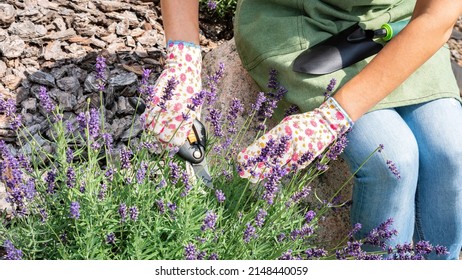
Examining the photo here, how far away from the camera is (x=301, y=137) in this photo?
2.07 meters

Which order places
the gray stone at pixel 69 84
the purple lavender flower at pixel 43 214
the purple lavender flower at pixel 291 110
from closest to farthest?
the purple lavender flower at pixel 43 214
the purple lavender flower at pixel 291 110
the gray stone at pixel 69 84

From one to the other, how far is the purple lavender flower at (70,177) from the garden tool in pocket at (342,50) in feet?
3.14

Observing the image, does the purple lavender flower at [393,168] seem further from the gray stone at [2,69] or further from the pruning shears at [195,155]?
the gray stone at [2,69]

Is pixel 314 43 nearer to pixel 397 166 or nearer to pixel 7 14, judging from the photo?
pixel 397 166

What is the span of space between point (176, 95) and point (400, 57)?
2.47 feet

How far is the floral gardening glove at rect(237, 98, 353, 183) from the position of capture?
2.04m

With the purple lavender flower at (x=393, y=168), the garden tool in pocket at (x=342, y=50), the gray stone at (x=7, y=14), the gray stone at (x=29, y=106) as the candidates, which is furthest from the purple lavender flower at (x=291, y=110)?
the gray stone at (x=7, y=14)

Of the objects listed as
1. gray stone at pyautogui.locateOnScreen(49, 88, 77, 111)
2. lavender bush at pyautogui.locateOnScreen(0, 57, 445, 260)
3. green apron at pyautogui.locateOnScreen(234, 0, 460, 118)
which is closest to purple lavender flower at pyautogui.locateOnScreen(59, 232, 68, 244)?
lavender bush at pyautogui.locateOnScreen(0, 57, 445, 260)

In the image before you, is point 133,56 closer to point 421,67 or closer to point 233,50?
point 233,50

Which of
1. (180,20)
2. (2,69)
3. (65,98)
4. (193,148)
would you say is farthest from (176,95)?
(2,69)

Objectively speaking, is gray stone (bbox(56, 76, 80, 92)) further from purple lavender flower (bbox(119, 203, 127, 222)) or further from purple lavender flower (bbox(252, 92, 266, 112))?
purple lavender flower (bbox(119, 203, 127, 222))

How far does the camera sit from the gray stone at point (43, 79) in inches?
117

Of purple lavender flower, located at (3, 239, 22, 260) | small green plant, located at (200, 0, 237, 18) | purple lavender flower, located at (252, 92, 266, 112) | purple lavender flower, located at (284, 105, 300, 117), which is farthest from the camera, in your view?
small green plant, located at (200, 0, 237, 18)

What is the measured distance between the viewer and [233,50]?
2902 mm
